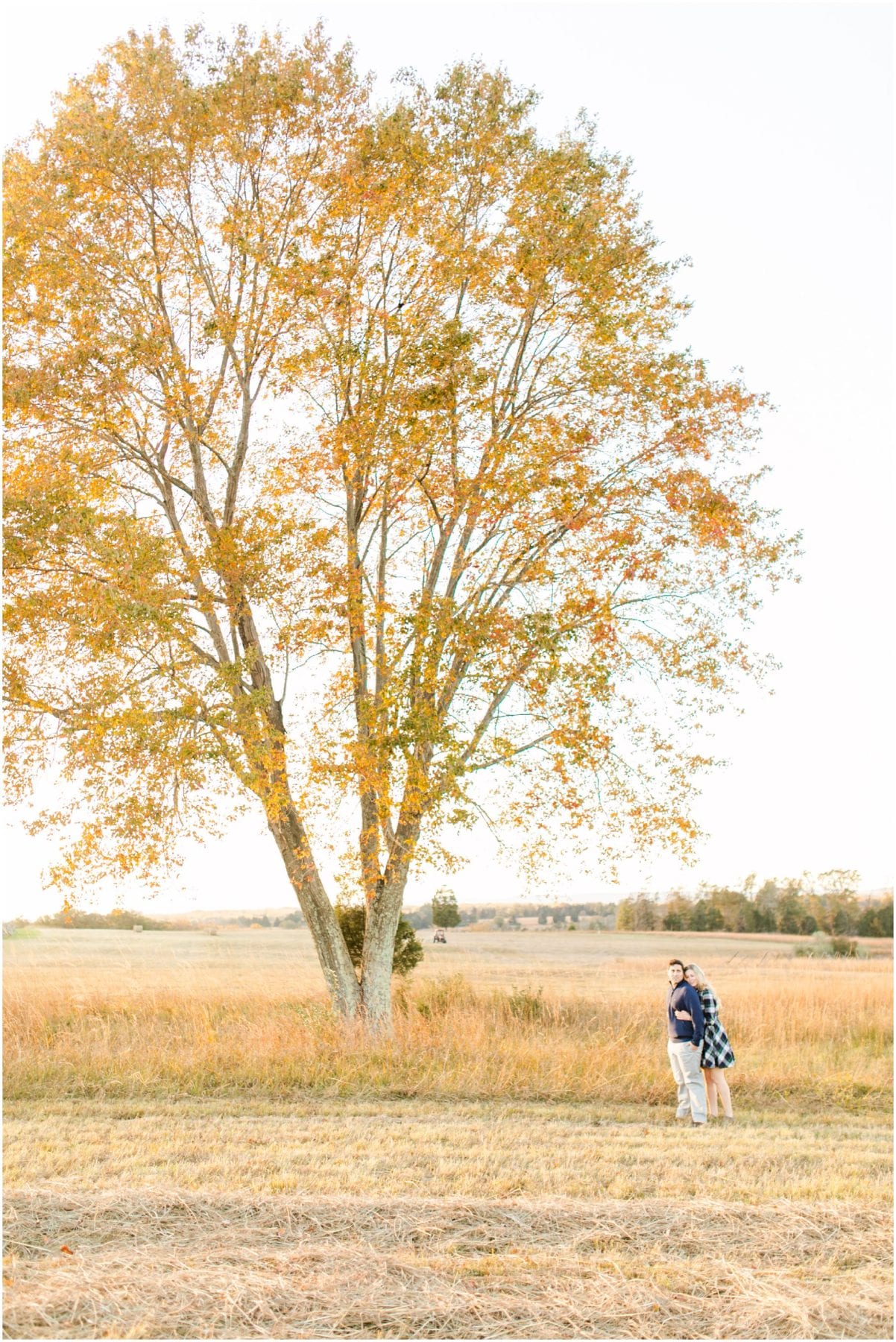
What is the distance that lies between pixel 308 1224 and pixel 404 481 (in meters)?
9.52

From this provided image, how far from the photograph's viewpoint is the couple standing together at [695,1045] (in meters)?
10.3

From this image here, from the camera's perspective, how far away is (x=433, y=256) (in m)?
14.0

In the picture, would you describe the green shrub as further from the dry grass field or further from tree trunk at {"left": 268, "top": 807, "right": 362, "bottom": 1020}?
tree trunk at {"left": 268, "top": 807, "right": 362, "bottom": 1020}

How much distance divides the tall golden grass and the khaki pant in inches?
30.2

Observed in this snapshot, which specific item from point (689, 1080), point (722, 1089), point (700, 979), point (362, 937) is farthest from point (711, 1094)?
point (362, 937)

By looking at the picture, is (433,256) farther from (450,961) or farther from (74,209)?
(450,961)

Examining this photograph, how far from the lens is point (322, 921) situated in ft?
46.2

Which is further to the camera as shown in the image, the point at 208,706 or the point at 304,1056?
the point at 208,706

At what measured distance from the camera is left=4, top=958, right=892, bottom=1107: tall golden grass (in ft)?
36.2

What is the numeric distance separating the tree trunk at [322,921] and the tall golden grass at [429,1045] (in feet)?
1.23

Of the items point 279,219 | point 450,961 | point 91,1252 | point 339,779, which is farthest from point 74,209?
point 450,961

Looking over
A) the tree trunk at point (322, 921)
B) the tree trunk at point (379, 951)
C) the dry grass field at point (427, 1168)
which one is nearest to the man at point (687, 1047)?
the dry grass field at point (427, 1168)

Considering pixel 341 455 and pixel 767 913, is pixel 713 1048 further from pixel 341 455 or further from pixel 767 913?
pixel 767 913

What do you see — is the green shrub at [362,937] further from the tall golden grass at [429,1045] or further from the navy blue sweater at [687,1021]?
the navy blue sweater at [687,1021]
